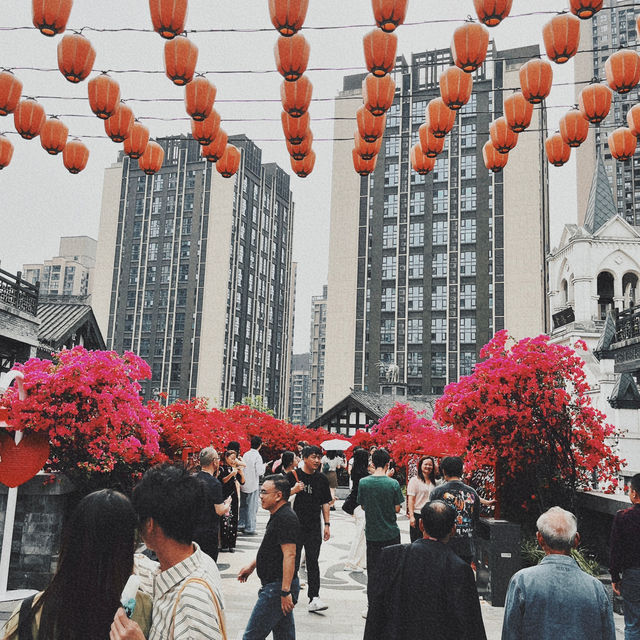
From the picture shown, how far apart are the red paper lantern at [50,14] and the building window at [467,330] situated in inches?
2306

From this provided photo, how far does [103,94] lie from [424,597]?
8773 mm

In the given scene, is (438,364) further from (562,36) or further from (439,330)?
(562,36)

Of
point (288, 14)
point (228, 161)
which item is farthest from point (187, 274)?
point (288, 14)

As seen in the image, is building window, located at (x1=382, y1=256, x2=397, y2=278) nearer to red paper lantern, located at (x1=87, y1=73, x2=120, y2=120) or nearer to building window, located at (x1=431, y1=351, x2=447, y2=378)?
building window, located at (x1=431, y1=351, x2=447, y2=378)

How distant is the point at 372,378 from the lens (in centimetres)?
6347

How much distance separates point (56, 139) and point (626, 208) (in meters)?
84.5

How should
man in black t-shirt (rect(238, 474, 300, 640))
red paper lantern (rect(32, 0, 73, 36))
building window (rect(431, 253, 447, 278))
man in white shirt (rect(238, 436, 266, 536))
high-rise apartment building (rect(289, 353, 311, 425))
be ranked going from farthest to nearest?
high-rise apartment building (rect(289, 353, 311, 425)) → building window (rect(431, 253, 447, 278)) → man in white shirt (rect(238, 436, 266, 536)) → red paper lantern (rect(32, 0, 73, 36)) → man in black t-shirt (rect(238, 474, 300, 640))

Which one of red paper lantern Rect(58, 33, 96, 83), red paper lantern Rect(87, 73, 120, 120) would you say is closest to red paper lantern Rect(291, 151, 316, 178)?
red paper lantern Rect(87, 73, 120, 120)

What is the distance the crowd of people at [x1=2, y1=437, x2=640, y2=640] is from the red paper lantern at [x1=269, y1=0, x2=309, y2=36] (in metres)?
5.80

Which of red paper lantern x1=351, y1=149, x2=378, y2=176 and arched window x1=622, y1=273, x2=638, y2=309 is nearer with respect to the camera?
red paper lantern x1=351, y1=149, x2=378, y2=176

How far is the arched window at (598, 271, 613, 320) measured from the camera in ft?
99.4

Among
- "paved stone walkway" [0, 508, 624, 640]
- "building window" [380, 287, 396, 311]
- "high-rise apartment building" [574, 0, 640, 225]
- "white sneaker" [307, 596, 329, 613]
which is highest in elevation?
"high-rise apartment building" [574, 0, 640, 225]

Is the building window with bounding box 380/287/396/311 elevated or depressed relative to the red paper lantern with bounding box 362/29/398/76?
elevated

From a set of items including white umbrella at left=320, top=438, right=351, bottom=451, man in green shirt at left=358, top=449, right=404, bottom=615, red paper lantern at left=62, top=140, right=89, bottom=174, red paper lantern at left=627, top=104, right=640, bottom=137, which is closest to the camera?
man in green shirt at left=358, top=449, right=404, bottom=615
